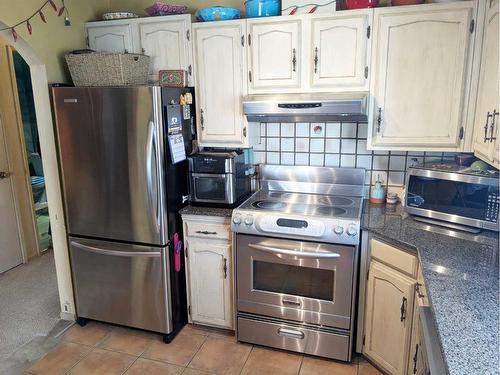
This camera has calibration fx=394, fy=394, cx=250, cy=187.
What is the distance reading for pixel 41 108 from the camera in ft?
8.07

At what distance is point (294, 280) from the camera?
2.35 meters

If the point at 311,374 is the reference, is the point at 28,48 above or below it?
above

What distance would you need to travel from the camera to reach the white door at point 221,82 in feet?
7.99

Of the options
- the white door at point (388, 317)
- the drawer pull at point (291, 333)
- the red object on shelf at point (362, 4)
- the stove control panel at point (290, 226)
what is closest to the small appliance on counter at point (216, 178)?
the stove control panel at point (290, 226)

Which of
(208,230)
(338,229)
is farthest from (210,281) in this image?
(338,229)

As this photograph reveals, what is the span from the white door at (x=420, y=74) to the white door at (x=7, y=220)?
10.5 ft

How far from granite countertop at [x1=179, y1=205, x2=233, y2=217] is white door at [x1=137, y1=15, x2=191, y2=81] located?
2.93 feet

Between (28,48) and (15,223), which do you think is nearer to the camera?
(28,48)

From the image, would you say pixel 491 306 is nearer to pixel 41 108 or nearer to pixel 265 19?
pixel 265 19

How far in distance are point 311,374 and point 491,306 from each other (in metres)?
1.25

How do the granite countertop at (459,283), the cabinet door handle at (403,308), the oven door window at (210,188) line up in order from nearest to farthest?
the granite countertop at (459,283) → the cabinet door handle at (403,308) → the oven door window at (210,188)

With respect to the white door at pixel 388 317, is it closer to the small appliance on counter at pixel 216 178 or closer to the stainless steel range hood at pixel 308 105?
the stainless steel range hood at pixel 308 105

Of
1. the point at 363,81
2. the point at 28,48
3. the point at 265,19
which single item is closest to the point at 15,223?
the point at 28,48

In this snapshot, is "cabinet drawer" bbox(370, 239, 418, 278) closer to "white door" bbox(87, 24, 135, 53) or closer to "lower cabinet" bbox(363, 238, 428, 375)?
"lower cabinet" bbox(363, 238, 428, 375)
